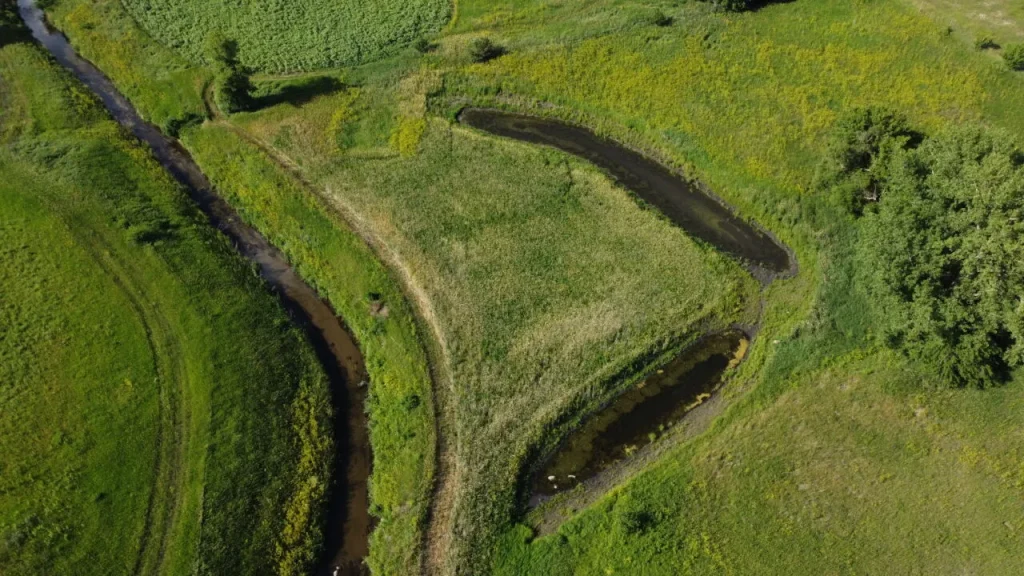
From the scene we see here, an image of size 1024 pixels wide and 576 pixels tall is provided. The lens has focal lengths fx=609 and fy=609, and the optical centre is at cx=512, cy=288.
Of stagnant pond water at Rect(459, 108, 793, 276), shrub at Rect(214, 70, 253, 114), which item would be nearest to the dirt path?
shrub at Rect(214, 70, 253, 114)

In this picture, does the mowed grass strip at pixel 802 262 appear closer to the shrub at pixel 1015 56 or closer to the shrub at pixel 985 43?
the shrub at pixel 985 43

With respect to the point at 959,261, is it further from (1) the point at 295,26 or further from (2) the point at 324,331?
(1) the point at 295,26

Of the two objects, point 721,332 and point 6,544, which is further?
point 721,332

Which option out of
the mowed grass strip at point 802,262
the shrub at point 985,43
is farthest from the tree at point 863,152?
the shrub at point 985,43

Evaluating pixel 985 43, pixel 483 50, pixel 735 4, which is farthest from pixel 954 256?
pixel 483 50

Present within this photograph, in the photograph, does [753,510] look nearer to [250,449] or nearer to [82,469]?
[250,449]

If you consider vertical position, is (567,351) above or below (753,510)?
above

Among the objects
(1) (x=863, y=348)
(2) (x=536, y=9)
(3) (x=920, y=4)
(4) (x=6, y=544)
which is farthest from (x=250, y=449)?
(3) (x=920, y=4)
